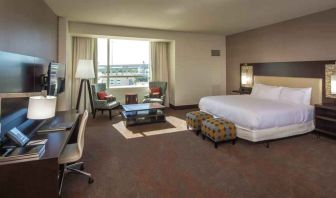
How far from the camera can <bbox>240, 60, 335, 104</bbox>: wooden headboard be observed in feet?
14.6

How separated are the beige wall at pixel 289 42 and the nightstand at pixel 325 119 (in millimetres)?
1187

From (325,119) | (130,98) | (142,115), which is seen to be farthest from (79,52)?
(325,119)

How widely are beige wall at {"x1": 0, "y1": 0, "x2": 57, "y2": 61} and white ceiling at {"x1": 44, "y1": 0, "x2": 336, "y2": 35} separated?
422 mm

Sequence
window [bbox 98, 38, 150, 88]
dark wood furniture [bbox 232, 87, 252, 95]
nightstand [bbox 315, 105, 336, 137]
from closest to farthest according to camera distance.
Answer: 1. nightstand [bbox 315, 105, 336, 137]
2. dark wood furniture [bbox 232, 87, 252, 95]
3. window [bbox 98, 38, 150, 88]

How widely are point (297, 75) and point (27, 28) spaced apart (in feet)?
18.6

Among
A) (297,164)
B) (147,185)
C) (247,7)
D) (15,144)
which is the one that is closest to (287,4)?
(247,7)

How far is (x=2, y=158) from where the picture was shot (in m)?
1.62

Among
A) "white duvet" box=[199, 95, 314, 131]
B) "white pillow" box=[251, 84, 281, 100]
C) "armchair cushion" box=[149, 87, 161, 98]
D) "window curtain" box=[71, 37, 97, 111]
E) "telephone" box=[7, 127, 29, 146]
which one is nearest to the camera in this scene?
"telephone" box=[7, 127, 29, 146]

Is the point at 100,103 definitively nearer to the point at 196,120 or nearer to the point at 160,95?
the point at 160,95

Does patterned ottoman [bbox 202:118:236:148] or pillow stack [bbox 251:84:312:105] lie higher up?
pillow stack [bbox 251:84:312:105]

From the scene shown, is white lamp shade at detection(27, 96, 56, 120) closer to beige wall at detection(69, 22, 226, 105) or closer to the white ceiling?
the white ceiling

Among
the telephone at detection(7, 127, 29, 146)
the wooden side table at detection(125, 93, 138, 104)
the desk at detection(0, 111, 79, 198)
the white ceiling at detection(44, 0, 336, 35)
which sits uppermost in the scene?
the white ceiling at detection(44, 0, 336, 35)

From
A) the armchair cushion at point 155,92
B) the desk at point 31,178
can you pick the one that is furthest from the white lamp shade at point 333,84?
the desk at point 31,178

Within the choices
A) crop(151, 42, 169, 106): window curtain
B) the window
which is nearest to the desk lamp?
the window
